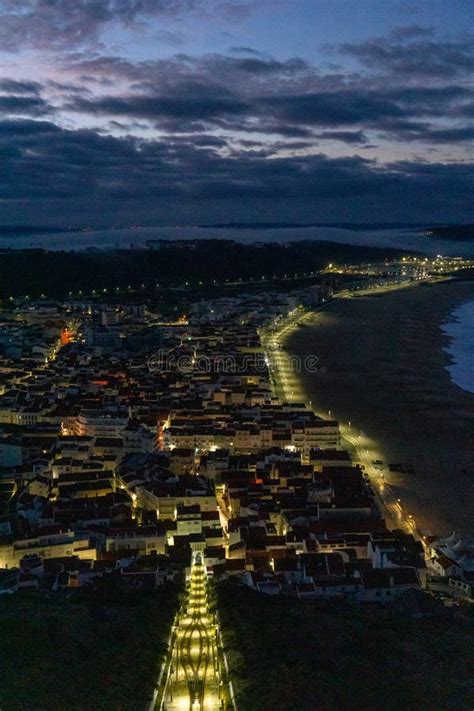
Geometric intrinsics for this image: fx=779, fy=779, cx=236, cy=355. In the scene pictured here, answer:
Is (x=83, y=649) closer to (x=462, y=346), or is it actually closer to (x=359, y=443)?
(x=359, y=443)

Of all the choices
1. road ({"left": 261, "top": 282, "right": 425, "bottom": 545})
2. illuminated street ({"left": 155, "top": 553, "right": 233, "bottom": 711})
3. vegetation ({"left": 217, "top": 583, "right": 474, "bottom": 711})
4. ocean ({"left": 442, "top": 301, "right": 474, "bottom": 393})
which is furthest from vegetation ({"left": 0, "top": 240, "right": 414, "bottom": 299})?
illuminated street ({"left": 155, "top": 553, "right": 233, "bottom": 711})

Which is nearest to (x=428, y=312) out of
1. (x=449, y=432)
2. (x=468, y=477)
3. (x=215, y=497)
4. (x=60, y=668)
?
(x=449, y=432)

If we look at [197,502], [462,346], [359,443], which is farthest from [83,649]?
[462,346]

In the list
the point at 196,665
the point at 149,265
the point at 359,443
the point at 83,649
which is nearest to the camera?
the point at 196,665

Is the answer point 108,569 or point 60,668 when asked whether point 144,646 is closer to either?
point 60,668

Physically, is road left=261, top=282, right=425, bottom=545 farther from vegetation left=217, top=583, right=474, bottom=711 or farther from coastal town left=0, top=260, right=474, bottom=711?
vegetation left=217, top=583, right=474, bottom=711

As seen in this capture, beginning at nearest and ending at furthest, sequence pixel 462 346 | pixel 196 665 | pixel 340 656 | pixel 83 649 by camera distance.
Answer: pixel 196 665 → pixel 340 656 → pixel 83 649 → pixel 462 346

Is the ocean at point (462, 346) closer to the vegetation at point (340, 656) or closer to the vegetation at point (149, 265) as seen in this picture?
the vegetation at point (340, 656)
